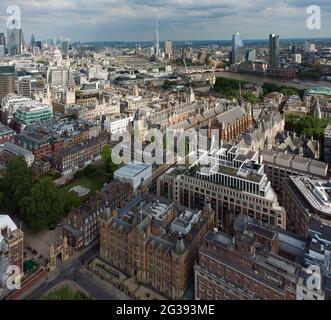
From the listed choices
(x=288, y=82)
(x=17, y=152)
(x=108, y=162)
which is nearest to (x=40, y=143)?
(x=17, y=152)

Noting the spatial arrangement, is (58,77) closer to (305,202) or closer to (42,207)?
(42,207)

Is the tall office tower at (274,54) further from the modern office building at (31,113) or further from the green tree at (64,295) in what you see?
the green tree at (64,295)

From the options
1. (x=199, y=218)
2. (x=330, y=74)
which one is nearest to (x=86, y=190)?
(x=199, y=218)

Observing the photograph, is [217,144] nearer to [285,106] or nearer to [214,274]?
[214,274]

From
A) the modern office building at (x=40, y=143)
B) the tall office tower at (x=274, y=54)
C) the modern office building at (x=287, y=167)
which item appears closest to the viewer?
the modern office building at (x=287, y=167)

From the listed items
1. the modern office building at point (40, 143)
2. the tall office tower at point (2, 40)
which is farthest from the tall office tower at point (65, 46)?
the modern office building at point (40, 143)

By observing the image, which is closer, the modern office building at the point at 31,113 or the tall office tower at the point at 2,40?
the modern office building at the point at 31,113
